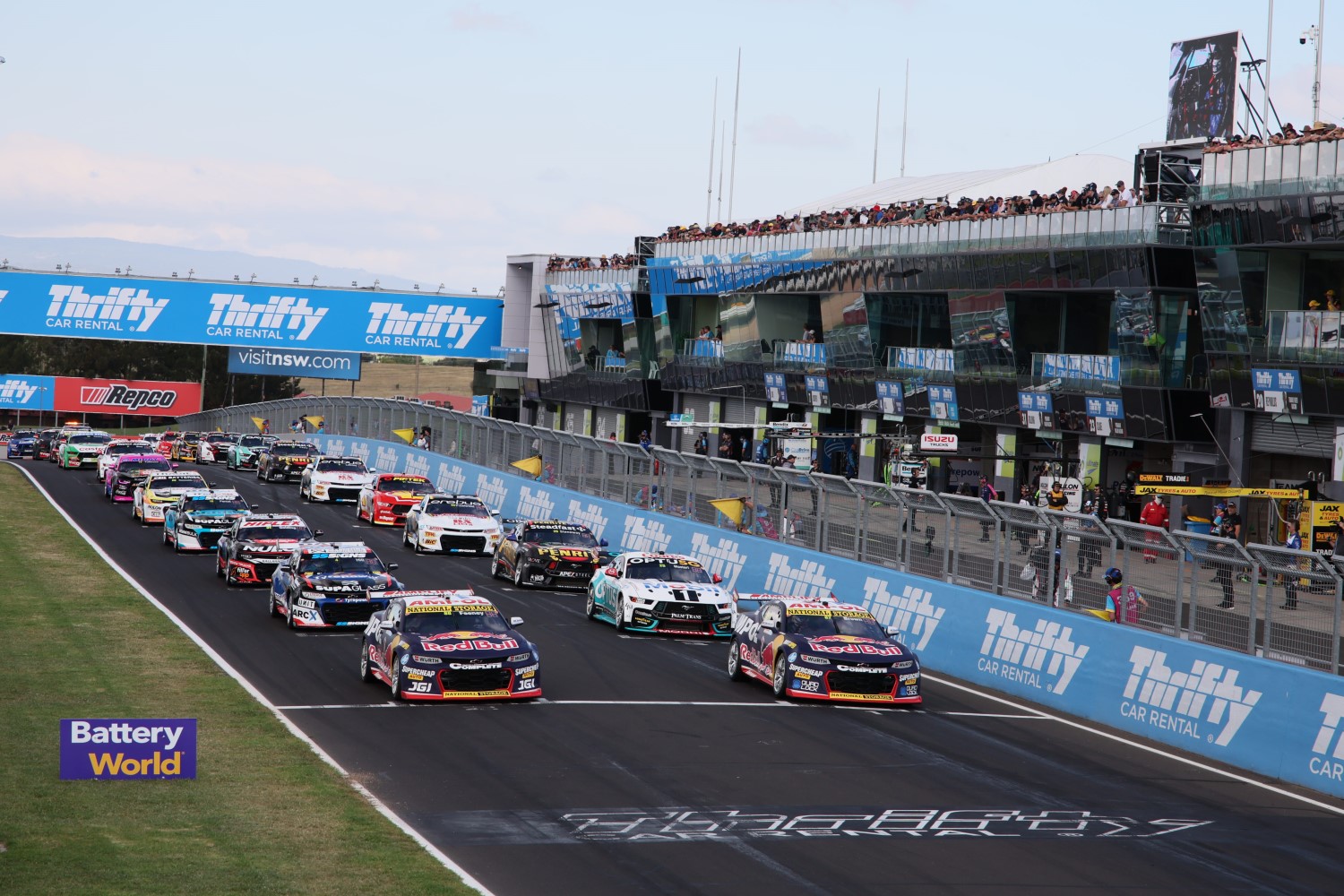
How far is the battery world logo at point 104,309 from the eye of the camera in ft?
261

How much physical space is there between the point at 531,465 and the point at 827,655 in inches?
956

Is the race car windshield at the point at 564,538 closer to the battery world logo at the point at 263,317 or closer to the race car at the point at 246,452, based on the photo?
the race car at the point at 246,452

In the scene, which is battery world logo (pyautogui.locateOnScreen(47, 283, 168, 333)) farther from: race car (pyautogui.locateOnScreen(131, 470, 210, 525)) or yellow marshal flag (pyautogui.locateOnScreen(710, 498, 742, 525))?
yellow marshal flag (pyautogui.locateOnScreen(710, 498, 742, 525))

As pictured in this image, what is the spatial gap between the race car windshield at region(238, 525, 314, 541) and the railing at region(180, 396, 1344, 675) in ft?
27.3

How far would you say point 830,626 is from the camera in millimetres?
20953

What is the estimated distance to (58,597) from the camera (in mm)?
27469

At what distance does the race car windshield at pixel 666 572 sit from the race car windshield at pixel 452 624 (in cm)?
630

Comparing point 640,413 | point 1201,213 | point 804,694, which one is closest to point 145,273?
point 640,413

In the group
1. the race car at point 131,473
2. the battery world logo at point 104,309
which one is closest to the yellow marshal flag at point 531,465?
the race car at point 131,473

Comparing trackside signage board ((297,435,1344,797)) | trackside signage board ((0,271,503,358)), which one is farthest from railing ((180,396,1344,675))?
trackside signage board ((0,271,503,358))

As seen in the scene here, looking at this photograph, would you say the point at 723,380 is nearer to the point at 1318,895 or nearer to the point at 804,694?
the point at 804,694

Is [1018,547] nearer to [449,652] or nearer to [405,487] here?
[449,652]

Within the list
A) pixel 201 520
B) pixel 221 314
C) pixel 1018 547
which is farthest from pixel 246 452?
pixel 1018 547

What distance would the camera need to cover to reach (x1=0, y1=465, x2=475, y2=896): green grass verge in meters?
11.3
